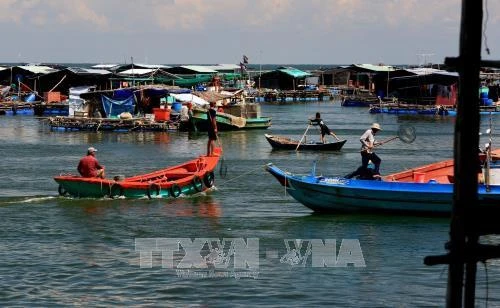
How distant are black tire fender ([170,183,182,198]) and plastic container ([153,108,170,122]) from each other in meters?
25.9

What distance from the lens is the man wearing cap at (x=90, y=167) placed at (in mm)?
23891

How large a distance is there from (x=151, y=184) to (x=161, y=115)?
88.2 ft

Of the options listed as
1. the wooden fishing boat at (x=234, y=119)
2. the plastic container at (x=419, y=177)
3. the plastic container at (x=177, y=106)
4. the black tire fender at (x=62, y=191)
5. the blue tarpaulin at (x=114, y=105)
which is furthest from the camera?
the plastic container at (x=177, y=106)

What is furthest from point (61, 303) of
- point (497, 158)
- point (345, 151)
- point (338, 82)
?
point (338, 82)

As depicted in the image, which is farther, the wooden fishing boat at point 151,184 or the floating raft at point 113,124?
the floating raft at point 113,124

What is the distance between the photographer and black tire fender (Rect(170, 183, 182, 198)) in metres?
24.8

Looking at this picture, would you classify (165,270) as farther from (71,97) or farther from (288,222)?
(71,97)

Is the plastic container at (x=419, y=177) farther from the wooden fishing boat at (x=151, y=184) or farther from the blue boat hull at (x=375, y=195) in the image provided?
the wooden fishing boat at (x=151, y=184)

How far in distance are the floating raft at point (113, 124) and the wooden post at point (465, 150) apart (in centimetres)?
4112

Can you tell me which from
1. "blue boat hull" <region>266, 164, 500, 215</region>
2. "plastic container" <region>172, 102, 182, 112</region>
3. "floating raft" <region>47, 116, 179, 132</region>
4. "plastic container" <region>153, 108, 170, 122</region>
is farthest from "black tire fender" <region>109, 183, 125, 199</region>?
"plastic container" <region>172, 102, 182, 112</region>

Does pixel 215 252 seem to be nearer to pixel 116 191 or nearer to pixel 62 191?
pixel 116 191

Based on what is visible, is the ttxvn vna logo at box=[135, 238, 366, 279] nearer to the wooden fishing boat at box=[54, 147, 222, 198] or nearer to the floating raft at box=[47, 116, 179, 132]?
the wooden fishing boat at box=[54, 147, 222, 198]

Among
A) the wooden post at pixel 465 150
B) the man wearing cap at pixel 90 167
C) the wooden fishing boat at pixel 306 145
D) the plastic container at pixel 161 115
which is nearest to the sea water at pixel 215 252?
the man wearing cap at pixel 90 167

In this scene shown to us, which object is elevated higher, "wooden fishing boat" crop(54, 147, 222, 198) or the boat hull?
the boat hull
